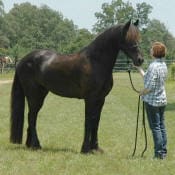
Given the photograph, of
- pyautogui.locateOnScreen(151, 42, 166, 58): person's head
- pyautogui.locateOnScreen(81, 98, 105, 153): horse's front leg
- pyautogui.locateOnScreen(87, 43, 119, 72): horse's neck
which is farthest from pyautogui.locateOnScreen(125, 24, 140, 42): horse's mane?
pyautogui.locateOnScreen(81, 98, 105, 153): horse's front leg

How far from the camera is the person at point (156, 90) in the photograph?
7.71m

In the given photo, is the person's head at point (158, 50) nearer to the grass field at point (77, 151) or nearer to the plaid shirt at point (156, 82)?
the plaid shirt at point (156, 82)

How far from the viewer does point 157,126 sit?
25.8 feet

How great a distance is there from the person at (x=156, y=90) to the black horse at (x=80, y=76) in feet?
0.84

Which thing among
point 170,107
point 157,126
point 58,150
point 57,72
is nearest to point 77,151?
point 58,150

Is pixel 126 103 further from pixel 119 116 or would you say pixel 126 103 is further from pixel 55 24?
pixel 55 24

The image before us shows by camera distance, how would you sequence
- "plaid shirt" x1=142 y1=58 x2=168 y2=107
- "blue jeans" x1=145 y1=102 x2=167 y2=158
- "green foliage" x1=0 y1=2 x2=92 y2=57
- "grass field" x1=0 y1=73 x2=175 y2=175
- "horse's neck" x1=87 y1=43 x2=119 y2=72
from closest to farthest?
1. "grass field" x1=0 y1=73 x2=175 y2=175
2. "plaid shirt" x1=142 y1=58 x2=168 y2=107
3. "blue jeans" x1=145 y1=102 x2=167 y2=158
4. "horse's neck" x1=87 y1=43 x2=119 y2=72
5. "green foliage" x1=0 y1=2 x2=92 y2=57

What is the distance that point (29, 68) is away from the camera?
9031 millimetres

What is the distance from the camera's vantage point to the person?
7711mm

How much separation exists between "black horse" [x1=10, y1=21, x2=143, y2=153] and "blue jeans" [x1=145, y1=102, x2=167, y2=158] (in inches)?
30.7

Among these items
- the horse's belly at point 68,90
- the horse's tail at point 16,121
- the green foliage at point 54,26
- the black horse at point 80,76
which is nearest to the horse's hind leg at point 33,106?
the black horse at point 80,76

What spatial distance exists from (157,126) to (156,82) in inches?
27.9

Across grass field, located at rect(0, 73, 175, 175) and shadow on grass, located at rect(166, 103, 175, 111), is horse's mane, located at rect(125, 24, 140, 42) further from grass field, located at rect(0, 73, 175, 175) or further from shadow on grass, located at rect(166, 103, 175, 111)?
shadow on grass, located at rect(166, 103, 175, 111)

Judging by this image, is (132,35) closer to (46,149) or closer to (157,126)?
(157,126)
